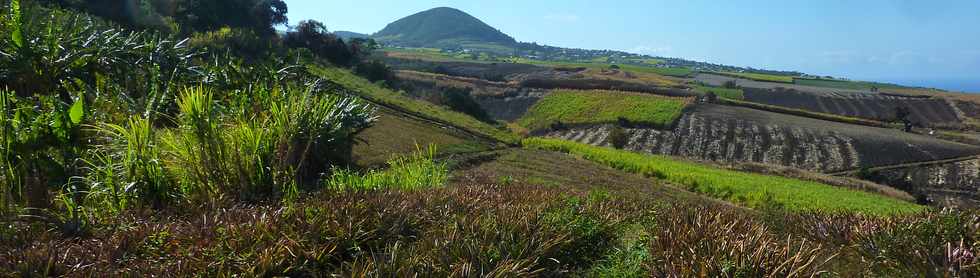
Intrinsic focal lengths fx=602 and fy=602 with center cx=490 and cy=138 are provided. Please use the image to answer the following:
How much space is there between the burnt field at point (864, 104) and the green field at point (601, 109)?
18972 mm

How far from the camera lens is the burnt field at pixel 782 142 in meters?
41.2

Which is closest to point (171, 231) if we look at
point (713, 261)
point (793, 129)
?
point (713, 261)

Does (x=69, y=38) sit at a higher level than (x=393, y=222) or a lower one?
higher

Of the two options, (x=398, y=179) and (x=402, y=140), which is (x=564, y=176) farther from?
(x=398, y=179)

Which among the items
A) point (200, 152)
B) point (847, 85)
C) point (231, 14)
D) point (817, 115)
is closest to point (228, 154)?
point (200, 152)

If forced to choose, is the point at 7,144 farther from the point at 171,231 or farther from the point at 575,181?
the point at 575,181

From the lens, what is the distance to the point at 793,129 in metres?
49.2

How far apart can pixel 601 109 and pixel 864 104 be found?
3608 centimetres

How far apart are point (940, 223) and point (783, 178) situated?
1162 inches

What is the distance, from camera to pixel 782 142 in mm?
45500

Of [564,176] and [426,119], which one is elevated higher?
[564,176]

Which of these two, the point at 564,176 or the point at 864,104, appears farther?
the point at 864,104

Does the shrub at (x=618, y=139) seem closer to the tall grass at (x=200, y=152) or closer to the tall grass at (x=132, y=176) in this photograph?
the tall grass at (x=200, y=152)

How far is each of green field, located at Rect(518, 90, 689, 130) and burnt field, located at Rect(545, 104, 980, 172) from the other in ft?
6.66
